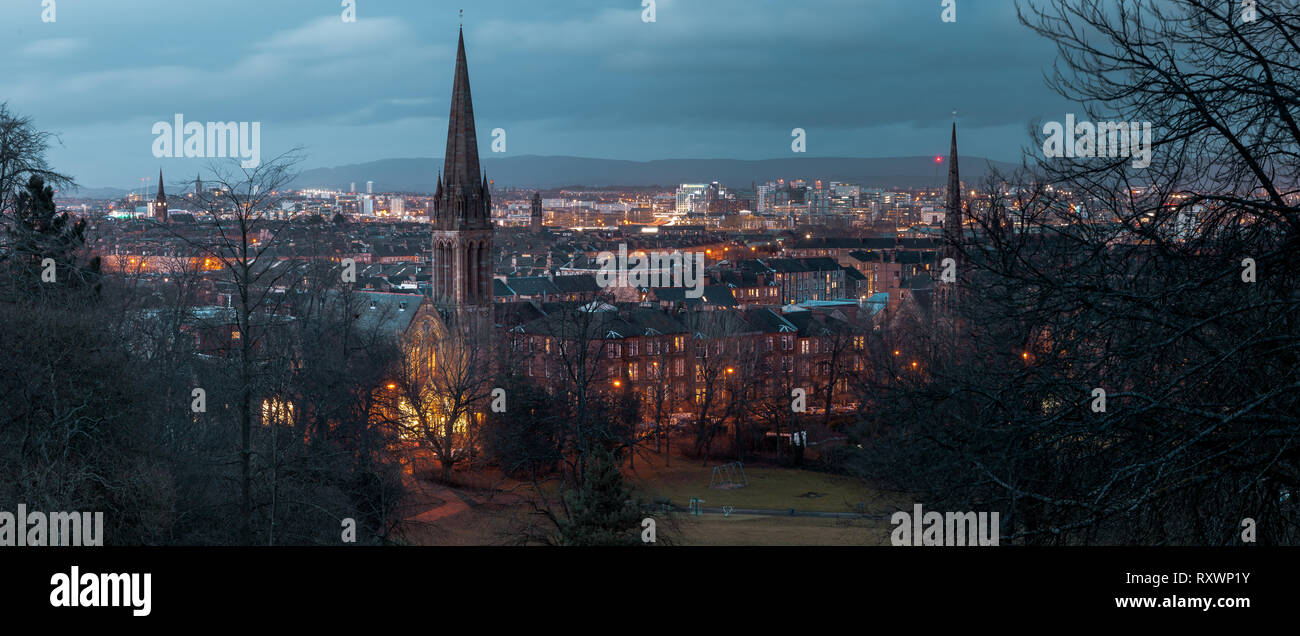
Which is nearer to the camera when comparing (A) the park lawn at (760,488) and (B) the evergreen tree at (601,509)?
(B) the evergreen tree at (601,509)

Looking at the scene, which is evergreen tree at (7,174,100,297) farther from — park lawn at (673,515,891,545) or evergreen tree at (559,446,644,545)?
park lawn at (673,515,891,545)

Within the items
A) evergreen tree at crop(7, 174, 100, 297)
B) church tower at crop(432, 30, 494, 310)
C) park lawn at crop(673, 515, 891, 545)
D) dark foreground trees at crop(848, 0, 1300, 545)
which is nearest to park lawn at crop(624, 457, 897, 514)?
park lawn at crop(673, 515, 891, 545)

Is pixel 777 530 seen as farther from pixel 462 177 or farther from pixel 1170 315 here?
pixel 462 177

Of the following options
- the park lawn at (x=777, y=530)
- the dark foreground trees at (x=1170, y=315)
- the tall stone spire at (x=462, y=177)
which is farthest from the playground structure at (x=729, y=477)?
the dark foreground trees at (x=1170, y=315)

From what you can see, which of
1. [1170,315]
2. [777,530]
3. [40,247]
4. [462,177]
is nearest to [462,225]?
[462,177]

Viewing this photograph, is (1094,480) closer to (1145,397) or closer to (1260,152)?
(1145,397)

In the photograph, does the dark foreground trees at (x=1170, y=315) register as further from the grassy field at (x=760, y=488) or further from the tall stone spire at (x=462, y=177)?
the tall stone spire at (x=462, y=177)
